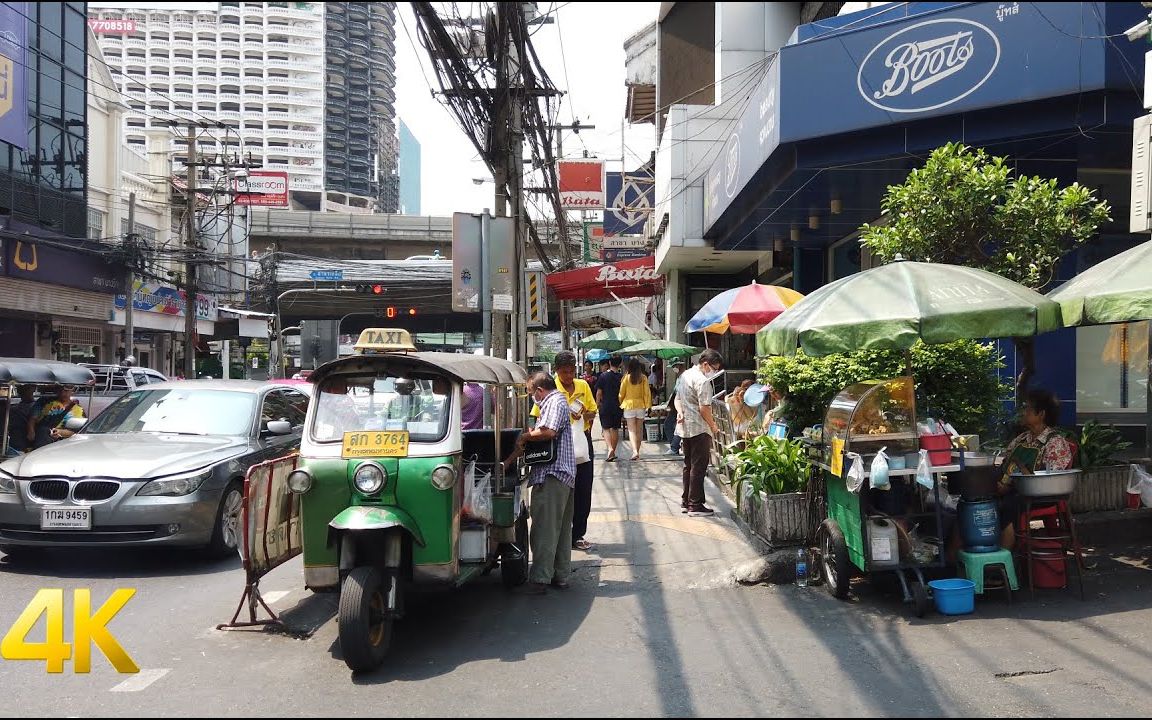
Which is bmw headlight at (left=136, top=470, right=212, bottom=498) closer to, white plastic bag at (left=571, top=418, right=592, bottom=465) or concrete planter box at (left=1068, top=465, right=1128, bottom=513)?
white plastic bag at (left=571, top=418, right=592, bottom=465)

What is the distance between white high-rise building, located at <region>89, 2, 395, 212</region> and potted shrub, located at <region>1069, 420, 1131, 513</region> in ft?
367

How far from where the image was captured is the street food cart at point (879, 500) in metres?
6.02

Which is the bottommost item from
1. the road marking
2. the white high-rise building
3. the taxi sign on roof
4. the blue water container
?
the road marking

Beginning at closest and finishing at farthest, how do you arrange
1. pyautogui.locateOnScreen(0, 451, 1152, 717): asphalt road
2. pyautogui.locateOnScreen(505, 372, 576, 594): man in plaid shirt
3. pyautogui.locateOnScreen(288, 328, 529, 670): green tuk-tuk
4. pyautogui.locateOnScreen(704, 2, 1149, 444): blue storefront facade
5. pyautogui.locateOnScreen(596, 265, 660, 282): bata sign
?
pyautogui.locateOnScreen(0, 451, 1152, 717): asphalt road
pyautogui.locateOnScreen(288, 328, 529, 670): green tuk-tuk
pyautogui.locateOnScreen(505, 372, 576, 594): man in plaid shirt
pyautogui.locateOnScreen(704, 2, 1149, 444): blue storefront facade
pyautogui.locateOnScreen(596, 265, 660, 282): bata sign

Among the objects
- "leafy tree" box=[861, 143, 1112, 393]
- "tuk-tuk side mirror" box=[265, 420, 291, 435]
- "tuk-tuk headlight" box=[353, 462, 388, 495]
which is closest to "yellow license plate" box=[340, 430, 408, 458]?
"tuk-tuk headlight" box=[353, 462, 388, 495]

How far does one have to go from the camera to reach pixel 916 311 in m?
6.03

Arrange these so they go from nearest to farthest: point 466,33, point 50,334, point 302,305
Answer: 1. point 466,33
2. point 50,334
3. point 302,305

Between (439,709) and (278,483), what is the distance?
2264 millimetres

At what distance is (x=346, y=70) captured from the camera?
120562 mm

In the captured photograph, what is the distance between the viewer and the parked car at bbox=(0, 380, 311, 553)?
703 centimetres

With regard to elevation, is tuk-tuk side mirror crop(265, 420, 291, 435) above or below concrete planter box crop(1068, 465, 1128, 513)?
above

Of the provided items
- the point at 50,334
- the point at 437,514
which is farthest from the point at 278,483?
the point at 50,334

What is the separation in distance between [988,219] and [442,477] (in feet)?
17.7

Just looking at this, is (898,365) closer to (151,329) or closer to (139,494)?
(139,494)
